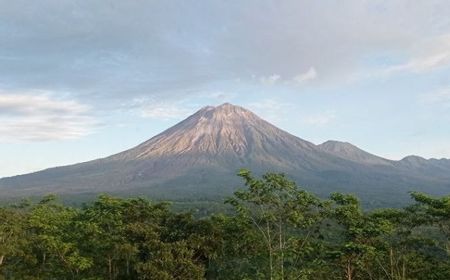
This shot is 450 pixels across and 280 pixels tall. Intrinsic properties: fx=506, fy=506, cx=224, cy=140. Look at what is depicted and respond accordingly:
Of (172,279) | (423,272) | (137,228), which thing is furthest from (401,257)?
(137,228)

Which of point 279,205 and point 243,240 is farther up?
point 279,205

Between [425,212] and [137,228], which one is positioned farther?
[137,228]

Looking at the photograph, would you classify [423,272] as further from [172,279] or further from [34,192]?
[34,192]

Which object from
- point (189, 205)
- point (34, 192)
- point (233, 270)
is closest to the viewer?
point (233, 270)

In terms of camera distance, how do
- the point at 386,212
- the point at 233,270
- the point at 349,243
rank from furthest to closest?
1. the point at 233,270
2. the point at 386,212
3. the point at 349,243

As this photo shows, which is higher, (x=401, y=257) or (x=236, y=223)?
(x=236, y=223)

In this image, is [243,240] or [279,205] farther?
[243,240]

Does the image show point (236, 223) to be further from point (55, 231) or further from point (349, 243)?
point (55, 231)
